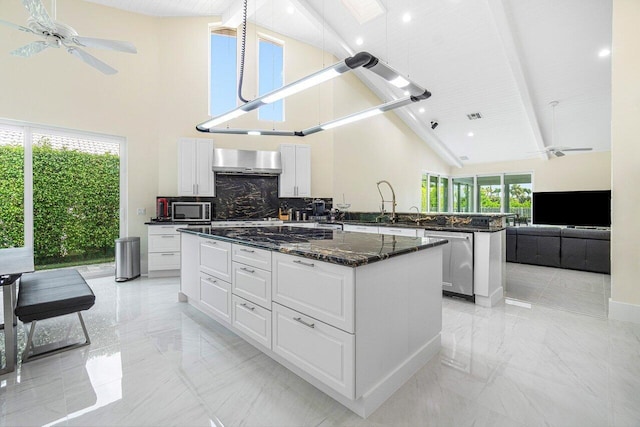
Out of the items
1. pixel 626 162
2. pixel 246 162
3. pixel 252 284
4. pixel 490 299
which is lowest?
pixel 490 299

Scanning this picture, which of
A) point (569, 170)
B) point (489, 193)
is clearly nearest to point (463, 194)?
point (489, 193)

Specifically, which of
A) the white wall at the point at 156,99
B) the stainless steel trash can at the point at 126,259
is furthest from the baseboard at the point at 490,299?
the stainless steel trash can at the point at 126,259

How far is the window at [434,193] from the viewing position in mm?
9250

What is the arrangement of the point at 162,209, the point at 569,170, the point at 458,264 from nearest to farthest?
the point at 458,264 → the point at 162,209 → the point at 569,170

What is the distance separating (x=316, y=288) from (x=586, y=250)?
548 cm

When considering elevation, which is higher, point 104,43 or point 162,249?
point 104,43

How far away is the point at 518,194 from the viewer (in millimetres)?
9094

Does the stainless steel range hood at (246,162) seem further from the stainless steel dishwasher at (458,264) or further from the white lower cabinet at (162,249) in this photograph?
the stainless steel dishwasher at (458,264)

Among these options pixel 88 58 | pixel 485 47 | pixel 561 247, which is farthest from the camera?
pixel 561 247

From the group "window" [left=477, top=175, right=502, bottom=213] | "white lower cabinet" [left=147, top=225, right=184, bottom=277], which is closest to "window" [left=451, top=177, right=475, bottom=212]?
"window" [left=477, top=175, right=502, bottom=213]

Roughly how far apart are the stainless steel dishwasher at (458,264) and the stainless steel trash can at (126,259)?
4324mm

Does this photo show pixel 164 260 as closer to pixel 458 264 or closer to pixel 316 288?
pixel 316 288

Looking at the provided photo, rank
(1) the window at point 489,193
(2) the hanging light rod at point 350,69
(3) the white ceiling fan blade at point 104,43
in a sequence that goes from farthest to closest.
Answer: (1) the window at point 489,193 → (3) the white ceiling fan blade at point 104,43 → (2) the hanging light rod at point 350,69

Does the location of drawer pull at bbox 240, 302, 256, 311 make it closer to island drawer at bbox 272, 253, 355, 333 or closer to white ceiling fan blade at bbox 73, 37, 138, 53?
island drawer at bbox 272, 253, 355, 333
